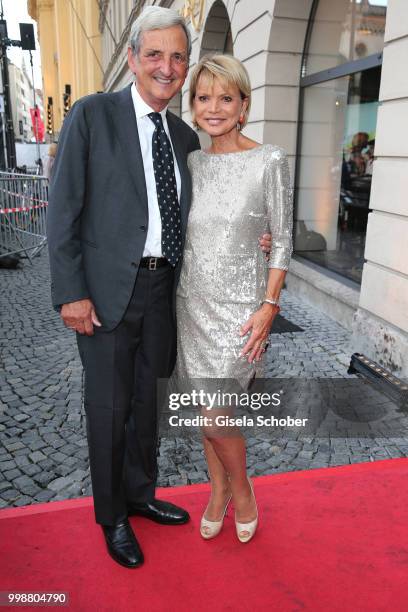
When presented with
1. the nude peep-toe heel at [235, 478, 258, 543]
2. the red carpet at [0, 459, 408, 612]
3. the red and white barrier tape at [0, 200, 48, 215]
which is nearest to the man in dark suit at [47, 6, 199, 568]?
the red carpet at [0, 459, 408, 612]

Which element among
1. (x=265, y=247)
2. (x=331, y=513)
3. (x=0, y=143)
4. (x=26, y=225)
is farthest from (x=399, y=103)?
(x=0, y=143)

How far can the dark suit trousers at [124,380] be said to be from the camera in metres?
2.15

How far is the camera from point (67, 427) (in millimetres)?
3479

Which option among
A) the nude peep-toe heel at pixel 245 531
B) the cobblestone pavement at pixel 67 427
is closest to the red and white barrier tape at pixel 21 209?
the cobblestone pavement at pixel 67 427

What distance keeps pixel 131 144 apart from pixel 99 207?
28 centimetres

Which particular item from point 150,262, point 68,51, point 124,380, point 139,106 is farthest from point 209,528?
point 68,51

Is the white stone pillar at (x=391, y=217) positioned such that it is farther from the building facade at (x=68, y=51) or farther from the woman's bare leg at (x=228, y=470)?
the building facade at (x=68, y=51)

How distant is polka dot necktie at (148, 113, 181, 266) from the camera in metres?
2.11

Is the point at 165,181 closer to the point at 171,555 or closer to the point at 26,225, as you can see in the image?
the point at 171,555

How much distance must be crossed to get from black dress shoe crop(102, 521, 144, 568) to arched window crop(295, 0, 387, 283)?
4.68 metres

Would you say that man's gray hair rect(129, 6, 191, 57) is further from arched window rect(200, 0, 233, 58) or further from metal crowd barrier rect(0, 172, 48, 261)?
arched window rect(200, 0, 233, 58)

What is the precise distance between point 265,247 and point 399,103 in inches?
113

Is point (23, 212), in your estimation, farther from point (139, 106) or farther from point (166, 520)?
point (166, 520)

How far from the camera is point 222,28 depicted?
972 centimetres
